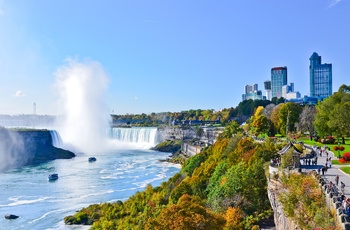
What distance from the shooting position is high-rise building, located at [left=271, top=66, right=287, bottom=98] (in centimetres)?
17025

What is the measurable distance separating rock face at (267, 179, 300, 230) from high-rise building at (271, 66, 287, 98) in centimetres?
15982

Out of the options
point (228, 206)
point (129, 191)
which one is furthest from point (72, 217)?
point (228, 206)

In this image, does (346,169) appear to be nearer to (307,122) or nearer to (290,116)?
(307,122)

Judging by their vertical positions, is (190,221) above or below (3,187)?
above

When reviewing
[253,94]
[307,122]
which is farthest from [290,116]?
[253,94]

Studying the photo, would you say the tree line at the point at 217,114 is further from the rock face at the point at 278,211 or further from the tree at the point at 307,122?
the rock face at the point at 278,211

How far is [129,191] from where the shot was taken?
115ft

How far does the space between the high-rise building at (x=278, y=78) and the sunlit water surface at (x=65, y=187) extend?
12518 cm

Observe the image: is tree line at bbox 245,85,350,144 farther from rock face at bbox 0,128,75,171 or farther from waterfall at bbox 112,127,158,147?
rock face at bbox 0,128,75,171

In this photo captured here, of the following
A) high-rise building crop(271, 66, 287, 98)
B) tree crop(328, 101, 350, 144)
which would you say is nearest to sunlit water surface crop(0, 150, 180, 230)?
tree crop(328, 101, 350, 144)

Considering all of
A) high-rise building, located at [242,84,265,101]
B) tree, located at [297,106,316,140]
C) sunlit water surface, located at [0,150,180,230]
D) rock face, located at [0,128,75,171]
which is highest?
high-rise building, located at [242,84,265,101]

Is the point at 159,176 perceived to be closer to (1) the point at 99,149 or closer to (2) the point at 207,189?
(2) the point at 207,189

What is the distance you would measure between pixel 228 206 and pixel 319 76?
12897cm

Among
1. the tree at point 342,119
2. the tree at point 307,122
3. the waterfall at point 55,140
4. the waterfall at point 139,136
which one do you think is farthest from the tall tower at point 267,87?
the tree at point 342,119
